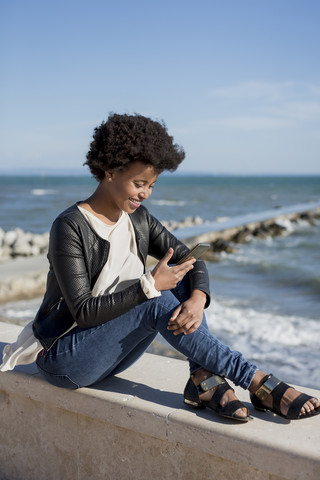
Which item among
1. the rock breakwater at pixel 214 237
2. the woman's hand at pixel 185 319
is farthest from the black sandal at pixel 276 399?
the rock breakwater at pixel 214 237

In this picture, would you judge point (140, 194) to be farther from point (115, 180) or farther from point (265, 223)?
point (265, 223)

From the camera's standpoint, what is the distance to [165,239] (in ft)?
8.54

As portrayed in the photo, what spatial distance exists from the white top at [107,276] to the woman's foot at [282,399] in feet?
1.99

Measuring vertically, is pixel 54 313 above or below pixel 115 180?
below

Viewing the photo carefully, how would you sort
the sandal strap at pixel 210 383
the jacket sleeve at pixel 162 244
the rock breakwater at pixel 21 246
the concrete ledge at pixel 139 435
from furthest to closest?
the rock breakwater at pixel 21 246 → the jacket sleeve at pixel 162 244 → the sandal strap at pixel 210 383 → the concrete ledge at pixel 139 435

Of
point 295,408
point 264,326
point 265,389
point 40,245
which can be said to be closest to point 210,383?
point 265,389

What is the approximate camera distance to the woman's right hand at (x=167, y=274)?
2119 millimetres

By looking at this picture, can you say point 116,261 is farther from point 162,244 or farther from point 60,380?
point 60,380

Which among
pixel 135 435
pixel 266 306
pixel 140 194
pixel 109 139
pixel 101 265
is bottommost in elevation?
pixel 266 306

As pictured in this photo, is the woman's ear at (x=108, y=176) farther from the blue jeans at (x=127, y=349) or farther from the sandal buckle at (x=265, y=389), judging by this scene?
the sandal buckle at (x=265, y=389)

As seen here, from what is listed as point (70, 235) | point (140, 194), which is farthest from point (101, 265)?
point (140, 194)

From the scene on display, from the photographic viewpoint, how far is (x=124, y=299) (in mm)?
2064

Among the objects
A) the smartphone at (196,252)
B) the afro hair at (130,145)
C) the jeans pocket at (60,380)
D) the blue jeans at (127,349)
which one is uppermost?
the afro hair at (130,145)

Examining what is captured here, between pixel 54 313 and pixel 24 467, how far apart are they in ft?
2.53
